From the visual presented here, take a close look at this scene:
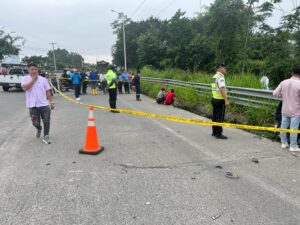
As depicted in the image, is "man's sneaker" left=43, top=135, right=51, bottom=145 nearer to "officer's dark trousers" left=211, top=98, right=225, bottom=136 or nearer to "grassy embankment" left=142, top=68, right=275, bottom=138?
"officer's dark trousers" left=211, top=98, right=225, bottom=136

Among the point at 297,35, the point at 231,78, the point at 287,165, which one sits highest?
the point at 297,35

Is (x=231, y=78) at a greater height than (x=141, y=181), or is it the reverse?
(x=231, y=78)

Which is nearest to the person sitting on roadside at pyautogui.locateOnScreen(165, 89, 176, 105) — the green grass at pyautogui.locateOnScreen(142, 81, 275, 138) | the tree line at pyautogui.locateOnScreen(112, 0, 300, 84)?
the green grass at pyautogui.locateOnScreen(142, 81, 275, 138)

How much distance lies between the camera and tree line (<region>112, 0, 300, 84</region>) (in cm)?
2389

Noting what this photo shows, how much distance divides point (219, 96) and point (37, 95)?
4199 millimetres

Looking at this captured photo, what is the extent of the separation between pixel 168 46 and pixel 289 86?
4042 cm

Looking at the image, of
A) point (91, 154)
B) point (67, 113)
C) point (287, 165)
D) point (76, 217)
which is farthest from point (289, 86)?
point (67, 113)

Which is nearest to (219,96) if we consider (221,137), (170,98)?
(221,137)

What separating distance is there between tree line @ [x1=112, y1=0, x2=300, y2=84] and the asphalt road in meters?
14.6

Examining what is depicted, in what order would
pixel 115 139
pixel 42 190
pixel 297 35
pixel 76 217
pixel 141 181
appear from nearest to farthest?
pixel 76 217 → pixel 42 190 → pixel 141 181 → pixel 115 139 → pixel 297 35

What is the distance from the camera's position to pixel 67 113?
37.2 ft

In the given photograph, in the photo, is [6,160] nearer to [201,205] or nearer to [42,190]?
[42,190]

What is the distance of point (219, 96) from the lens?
23.3 ft

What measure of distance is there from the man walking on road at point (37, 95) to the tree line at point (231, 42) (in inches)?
569
